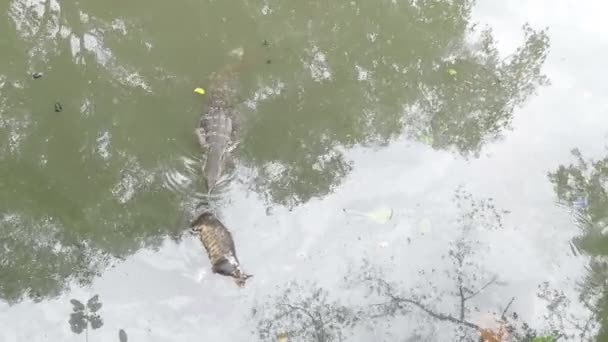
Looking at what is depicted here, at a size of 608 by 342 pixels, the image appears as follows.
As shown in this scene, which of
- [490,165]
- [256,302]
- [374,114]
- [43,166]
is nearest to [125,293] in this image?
[256,302]

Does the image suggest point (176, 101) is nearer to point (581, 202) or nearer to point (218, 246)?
point (218, 246)

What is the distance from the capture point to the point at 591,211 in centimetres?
671

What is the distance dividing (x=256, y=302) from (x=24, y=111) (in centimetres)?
346

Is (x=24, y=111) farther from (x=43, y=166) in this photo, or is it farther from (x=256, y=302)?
(x=256, y=302)

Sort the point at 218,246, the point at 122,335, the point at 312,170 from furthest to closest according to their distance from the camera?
the point at 312,170
the point at 218,246
the point at 122,335

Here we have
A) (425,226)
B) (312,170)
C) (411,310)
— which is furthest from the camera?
(312,170)

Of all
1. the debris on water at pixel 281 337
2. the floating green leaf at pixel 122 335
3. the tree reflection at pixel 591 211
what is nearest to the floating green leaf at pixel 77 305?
the floating green leaf at pixel 122 335

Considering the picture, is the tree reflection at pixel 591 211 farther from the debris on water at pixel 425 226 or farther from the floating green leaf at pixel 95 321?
the floating green leaf at pixel 95 321

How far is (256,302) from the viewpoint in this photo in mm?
5969

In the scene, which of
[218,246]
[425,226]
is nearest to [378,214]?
[425,226]

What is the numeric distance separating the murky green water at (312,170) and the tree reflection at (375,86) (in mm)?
26

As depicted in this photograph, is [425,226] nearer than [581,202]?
Yes

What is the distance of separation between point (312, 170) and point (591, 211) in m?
3.25

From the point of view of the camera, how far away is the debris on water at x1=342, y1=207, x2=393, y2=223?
6457mm
